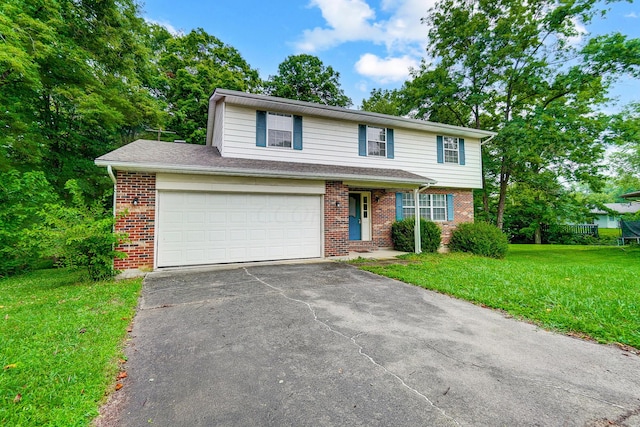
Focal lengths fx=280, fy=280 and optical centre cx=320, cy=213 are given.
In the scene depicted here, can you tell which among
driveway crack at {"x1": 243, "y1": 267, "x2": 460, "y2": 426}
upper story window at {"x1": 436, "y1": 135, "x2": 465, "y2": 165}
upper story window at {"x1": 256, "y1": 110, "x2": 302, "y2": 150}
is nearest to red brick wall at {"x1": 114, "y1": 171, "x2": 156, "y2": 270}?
upper story window at {"x1": 256, "y1": 110, "x2": 302, "y2": 150}

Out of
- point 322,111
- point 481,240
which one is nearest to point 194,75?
point 322,111

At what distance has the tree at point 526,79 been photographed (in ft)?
41.2

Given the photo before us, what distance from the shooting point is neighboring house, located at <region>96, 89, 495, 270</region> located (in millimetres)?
7141

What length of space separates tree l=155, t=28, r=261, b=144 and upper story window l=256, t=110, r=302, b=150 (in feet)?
34.0

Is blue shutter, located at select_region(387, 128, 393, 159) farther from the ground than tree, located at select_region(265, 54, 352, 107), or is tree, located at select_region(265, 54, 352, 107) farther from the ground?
tree, located at select_region(265, 54, 352, 107)

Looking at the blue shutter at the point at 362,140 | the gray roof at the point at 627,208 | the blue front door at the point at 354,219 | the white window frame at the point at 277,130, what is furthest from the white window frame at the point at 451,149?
the gray roof at the point at 627,208

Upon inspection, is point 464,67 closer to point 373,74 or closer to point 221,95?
point 373,74

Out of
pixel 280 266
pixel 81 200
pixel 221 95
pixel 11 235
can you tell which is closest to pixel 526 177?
pixel 280 266

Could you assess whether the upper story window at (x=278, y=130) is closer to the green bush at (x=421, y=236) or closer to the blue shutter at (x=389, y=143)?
the blue shutter at (x=389, y=143)

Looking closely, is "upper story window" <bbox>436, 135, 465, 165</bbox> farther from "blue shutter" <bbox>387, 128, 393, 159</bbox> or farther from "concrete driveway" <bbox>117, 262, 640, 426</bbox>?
"concrete driveway" <bbox>117, 262, 640, 426</bbox>

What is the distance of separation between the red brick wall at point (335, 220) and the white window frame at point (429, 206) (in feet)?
11.7

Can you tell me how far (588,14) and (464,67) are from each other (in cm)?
522

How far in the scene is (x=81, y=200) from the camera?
606 cm

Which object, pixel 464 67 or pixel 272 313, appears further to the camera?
pixel 464 67
